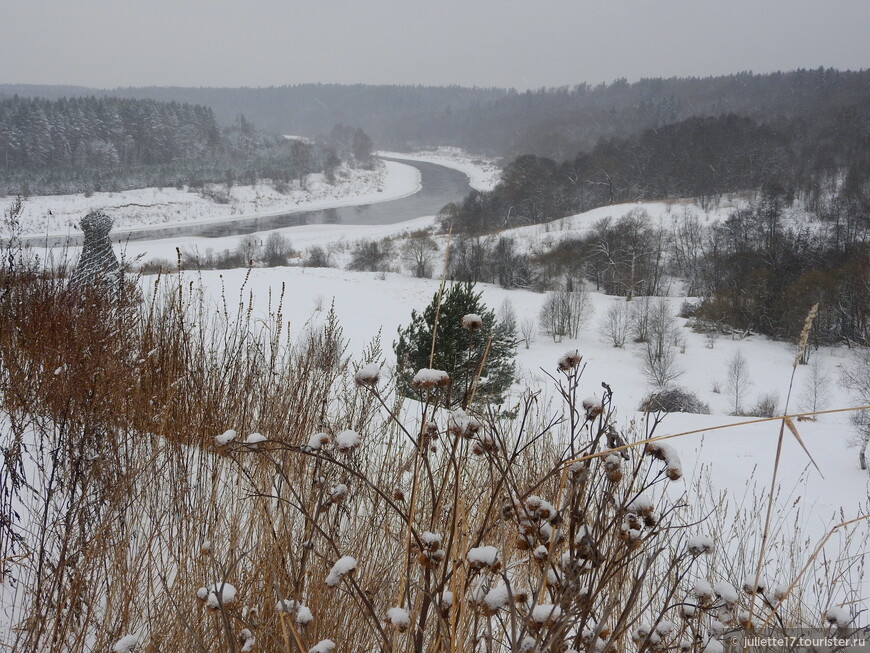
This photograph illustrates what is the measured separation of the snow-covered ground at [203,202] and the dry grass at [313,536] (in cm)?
3232

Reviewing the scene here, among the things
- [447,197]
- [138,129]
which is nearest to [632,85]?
[447,197]

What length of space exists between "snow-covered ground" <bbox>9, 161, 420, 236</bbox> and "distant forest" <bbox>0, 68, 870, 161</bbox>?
90.2 feet

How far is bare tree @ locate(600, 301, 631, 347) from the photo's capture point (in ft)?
106

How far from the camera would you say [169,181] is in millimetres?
56062

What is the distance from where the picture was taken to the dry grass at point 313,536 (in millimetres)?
864

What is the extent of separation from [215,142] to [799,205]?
69.7m

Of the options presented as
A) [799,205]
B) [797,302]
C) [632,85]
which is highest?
[632,85]

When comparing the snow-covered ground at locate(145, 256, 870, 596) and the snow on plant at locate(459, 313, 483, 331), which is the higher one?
the snow on plant at locate(459, 313, 483, 331)

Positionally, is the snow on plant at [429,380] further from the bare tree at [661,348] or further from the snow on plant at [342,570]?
the bare tree at [661,348]

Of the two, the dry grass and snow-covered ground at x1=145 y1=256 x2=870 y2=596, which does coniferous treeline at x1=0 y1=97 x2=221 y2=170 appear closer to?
snow-covered ground at x1=145 y1=256 x2=870 y2=596

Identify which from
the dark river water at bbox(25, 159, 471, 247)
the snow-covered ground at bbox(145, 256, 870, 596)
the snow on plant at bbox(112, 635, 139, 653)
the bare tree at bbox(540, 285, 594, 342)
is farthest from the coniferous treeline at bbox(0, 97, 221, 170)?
the snow on plant at bbox(112, 635, 139, 653)

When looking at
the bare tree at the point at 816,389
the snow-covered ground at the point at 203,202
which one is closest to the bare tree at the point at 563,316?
the bare tree at the point at 816,389

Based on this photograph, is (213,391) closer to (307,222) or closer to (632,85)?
(307,222)

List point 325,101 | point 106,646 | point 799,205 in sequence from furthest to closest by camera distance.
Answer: point 325,101 → point 799,205 → point 106,646
